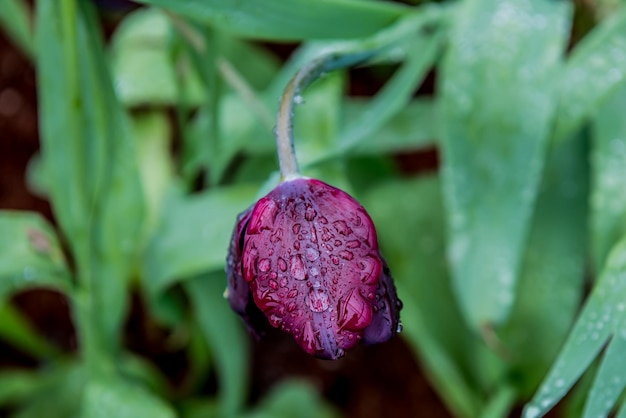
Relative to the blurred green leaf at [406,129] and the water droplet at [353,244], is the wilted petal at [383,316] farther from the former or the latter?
the blurred green leaf at [406,129]

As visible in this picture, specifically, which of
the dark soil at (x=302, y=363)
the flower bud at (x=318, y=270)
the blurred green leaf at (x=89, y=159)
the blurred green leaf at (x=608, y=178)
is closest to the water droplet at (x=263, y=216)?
the flower bud at (x=318, y=270)

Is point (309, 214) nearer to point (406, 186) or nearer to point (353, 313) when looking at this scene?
point (353, 313)

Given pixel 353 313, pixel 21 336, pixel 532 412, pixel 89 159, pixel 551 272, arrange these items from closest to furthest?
pixel 353 313 → pixel 532 412 → pixel 89 159 → pixel 551 272 → pixel 21 336

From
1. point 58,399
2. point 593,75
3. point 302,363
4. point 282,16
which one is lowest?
point 302,363

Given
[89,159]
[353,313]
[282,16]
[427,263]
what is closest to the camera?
[353,313]

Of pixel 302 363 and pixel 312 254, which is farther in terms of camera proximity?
pixel 302 363

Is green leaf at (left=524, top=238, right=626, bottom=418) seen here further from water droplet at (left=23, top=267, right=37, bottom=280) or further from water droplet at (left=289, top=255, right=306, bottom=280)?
water droplet at (left=23, top=267, right=37, bottom=280)

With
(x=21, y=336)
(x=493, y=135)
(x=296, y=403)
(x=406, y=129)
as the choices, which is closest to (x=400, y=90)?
(x=493, y=135)
